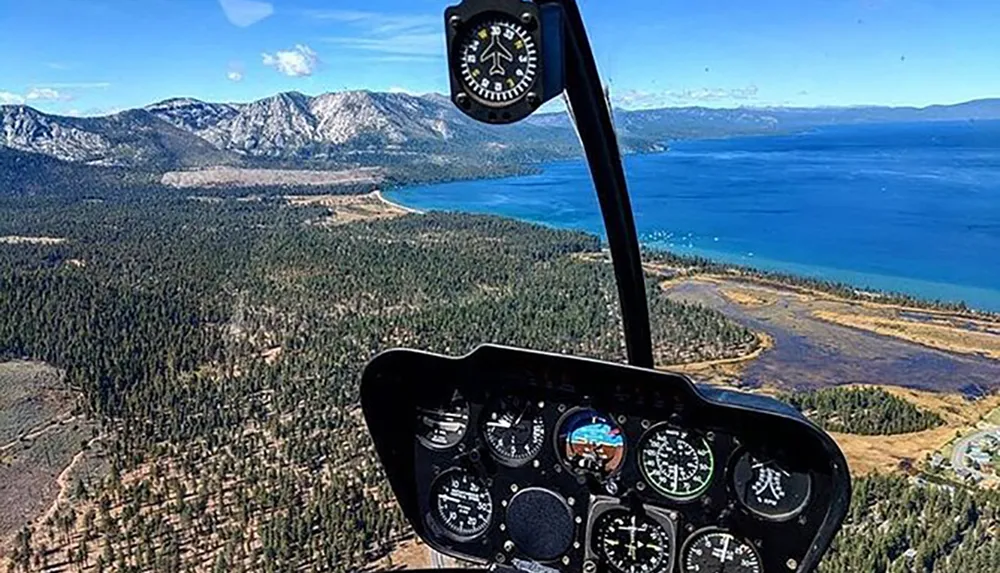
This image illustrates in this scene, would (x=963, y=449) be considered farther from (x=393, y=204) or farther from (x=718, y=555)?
(x=393, y=204)

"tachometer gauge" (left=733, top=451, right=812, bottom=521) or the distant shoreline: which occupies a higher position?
"tachometer gauge" (left=733, top=451, right=812, bottom=521)

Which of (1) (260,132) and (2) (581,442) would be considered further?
(1) (260,132)

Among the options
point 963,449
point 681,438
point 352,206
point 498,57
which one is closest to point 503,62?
point 498,57

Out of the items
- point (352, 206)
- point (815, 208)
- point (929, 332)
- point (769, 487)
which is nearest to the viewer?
point (769, 487)

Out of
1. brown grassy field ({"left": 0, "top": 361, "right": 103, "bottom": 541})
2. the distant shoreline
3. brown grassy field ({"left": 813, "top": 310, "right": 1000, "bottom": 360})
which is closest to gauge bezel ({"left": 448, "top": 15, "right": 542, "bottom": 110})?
brown grassy field ({"left": 0, "top": 361, "right": 103, "bottom": 541})

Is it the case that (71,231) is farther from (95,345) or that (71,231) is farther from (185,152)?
(185,152)

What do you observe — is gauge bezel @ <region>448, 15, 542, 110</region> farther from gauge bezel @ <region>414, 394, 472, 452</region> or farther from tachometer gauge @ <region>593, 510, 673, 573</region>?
tachometer gauge @ <region>593, 510, 673, 573</region>

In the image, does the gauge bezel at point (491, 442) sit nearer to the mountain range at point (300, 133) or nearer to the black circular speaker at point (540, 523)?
the black circular speaker at point (540, 523)
